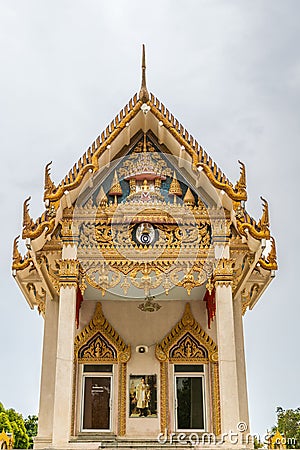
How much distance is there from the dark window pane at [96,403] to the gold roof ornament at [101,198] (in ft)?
11.4

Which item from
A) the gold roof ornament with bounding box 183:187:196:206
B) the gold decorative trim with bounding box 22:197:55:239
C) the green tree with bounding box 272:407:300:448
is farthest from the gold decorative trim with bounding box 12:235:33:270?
the green tree with bounding box 272:407:300:448

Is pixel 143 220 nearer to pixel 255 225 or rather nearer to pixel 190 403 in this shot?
pixel 255 225

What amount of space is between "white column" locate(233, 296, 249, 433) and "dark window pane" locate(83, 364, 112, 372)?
2503 millimetres

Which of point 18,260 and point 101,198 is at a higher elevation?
point 101,198

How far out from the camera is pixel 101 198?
10.8 metres

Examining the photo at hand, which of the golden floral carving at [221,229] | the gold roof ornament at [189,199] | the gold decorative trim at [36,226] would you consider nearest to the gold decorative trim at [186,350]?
the golden floral carving at [221,229]

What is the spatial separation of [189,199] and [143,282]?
1803 mm

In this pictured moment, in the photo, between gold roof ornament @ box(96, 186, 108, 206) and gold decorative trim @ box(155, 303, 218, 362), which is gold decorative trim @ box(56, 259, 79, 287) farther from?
gold decorative trim @ box(155, 303, 218, 362)

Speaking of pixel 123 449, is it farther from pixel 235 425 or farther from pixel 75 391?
pixel 75 391

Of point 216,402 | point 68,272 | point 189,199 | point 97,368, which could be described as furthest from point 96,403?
point 189,199

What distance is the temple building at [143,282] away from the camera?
392 inches

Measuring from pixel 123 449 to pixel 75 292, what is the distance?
2.63m

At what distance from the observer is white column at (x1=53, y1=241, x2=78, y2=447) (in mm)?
8867

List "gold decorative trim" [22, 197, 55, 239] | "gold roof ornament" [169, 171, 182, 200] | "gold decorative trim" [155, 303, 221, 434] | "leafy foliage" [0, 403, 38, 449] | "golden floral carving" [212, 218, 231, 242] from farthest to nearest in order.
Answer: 1. "leafy foliage" [0, 403, 38, 449]
2. "gold decorative trim" [155, 303, 221, 434]
3. "gold roof ornament" [169, 171, 182, 200]
4. "golden floral carving" [212, 218, 231, 242]
5. "gold decorative trim" [22, 197, 55, 239]
